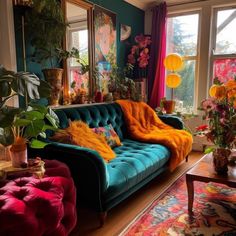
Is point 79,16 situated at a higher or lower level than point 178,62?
higher

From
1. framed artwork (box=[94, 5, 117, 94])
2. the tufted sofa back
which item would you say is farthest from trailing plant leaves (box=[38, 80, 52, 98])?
framed artwork (box=[94, 5, 117, 94])

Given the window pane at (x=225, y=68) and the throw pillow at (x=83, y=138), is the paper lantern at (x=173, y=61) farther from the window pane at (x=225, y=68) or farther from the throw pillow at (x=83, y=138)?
the throw pillow at (x=83, y=138)

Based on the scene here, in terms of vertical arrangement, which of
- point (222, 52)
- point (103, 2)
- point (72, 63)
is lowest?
point (72, 63)

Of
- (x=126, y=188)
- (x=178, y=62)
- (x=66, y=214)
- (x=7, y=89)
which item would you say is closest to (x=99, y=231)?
(x=126, y=188)

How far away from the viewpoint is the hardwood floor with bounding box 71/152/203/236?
1.90 m

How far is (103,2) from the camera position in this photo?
11.4 feet

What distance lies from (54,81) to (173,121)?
73.4 inches

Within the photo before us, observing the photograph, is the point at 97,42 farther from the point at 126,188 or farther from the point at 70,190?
the point at 70,190

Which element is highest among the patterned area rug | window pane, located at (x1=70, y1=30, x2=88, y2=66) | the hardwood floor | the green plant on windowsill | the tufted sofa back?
window pane, located at (x1=70, y1=30, x2=88, y2=66)

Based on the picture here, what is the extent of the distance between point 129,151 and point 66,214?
1267mm

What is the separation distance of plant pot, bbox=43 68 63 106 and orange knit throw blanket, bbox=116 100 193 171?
1036 mm

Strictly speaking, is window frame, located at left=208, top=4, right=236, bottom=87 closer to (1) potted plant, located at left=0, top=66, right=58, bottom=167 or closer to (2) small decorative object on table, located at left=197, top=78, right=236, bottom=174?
(2) small decorative object on table, located at left=197, top=78, right=236, bottom=174

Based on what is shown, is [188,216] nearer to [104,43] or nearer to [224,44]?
[104,43]

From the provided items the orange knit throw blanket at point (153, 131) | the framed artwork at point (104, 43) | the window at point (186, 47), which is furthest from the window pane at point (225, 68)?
the framed artwork at point (104, 43)
